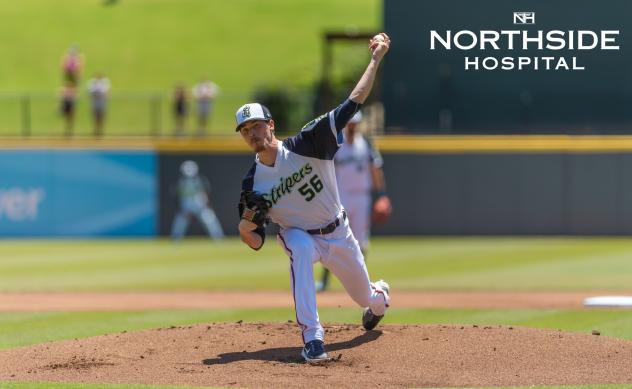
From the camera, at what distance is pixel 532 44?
33.7ft

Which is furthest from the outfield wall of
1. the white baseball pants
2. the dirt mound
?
the white baseball pants

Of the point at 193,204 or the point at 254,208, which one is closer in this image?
the point at 254,208

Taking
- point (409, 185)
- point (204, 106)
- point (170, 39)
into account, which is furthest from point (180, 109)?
point (170, 39)

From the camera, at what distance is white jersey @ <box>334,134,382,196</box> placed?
538 inches

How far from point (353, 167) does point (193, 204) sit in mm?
9361

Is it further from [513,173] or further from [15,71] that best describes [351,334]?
[15,71]

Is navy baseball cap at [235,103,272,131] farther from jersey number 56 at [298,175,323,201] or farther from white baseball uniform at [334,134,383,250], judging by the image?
white baseball uniform at [334,134,383,250]

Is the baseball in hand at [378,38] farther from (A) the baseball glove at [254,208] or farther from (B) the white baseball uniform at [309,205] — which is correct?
(A) the baseball glove at [254,208]

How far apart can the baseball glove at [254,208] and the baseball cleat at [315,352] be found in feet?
3.00

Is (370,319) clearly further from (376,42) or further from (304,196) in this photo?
(376,42)

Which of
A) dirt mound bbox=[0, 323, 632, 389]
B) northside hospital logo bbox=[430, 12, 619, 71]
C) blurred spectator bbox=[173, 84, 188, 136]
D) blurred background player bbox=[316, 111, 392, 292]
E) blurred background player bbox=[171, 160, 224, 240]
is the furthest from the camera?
blurred spectator bbox=[173, 84, 188, 136]

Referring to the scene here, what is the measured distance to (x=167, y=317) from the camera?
1158cm

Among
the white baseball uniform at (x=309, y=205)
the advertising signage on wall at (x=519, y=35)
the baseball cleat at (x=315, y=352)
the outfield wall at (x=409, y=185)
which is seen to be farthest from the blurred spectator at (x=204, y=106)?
the baseball cleat at (x=315, y=352)

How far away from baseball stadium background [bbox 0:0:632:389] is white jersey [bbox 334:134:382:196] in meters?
1.29
